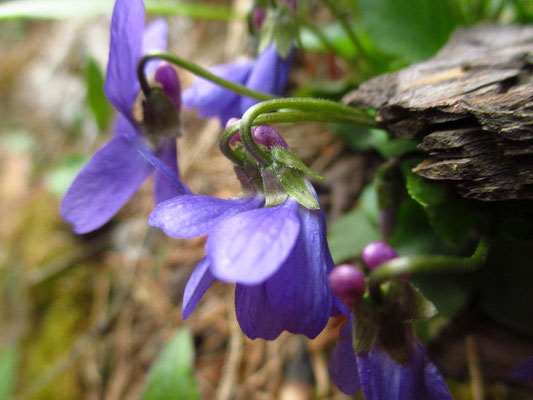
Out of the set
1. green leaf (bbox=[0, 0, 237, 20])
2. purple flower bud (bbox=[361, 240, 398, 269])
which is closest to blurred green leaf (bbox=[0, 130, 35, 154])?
green leaf (bbox=[0, 0, 237, 20])

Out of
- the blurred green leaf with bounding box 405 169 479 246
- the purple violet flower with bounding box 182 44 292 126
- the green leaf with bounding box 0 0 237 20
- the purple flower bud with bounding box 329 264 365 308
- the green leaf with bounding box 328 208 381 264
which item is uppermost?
the green leaf with bounding box 0 0 237 20

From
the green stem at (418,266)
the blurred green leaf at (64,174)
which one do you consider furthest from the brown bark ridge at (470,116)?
the blurred green leaf at (64,174)

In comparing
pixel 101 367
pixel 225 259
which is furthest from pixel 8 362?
pixel 225 259

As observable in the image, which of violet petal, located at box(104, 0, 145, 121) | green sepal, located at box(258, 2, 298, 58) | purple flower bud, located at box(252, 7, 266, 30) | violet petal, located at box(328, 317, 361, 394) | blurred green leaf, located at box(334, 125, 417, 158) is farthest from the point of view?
purple flower bud, located at box(252, 7, 266, 30)

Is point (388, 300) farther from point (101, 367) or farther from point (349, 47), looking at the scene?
point (101, 367)

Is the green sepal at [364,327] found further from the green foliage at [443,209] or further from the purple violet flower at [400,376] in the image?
the green foliage at [443,209]

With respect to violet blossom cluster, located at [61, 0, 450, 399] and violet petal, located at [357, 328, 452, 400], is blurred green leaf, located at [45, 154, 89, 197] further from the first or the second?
violet petal, located at [357, 328, 452, 400]
